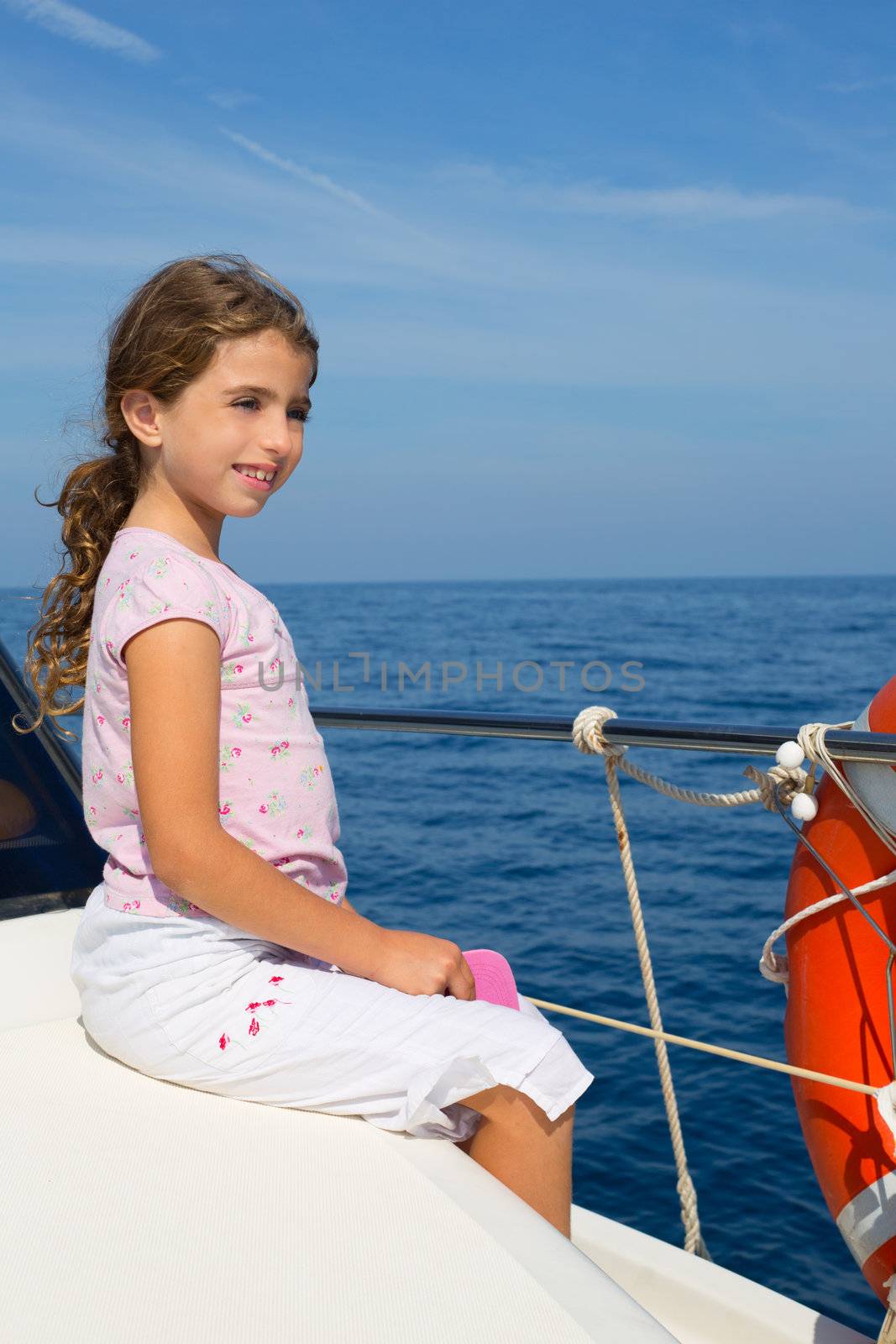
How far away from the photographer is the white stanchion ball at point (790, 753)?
146 centimetres

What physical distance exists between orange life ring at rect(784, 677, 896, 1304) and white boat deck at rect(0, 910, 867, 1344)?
2.03 ft

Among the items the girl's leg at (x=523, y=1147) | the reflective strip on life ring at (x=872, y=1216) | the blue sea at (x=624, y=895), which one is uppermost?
the girl's leg at (x=523, y=1147)

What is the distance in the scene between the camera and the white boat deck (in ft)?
3.03

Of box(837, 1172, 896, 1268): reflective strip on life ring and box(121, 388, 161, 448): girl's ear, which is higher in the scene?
box(121, 388, 161, 448): girl's ear

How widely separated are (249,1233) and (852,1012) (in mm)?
908

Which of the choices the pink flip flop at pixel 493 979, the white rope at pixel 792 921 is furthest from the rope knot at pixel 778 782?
the pink flip flop at pixel 493 979

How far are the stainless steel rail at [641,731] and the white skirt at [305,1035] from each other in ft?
1.45

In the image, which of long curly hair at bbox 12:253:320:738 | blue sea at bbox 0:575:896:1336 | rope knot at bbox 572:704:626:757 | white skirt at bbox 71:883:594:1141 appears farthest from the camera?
blue sea at bbox 0:575:896:1336

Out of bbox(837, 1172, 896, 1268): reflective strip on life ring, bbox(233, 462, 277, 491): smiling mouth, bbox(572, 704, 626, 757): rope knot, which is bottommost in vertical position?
bbox(837, 1172, 896, 1268): reflective strip on life ring

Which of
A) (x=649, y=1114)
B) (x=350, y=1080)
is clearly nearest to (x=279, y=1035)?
(x=350, y=1080)

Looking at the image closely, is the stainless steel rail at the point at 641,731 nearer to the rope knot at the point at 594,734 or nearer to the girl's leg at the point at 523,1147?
the rope knot at the point at 594,734

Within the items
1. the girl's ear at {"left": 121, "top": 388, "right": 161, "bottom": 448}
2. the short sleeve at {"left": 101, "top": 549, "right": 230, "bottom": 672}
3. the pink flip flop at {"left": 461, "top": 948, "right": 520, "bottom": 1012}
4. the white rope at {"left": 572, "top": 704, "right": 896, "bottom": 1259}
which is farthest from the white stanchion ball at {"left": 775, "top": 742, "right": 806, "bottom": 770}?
the girl's ear at {"left": 121, "top": 388, "right": 161, "bottom": 448}

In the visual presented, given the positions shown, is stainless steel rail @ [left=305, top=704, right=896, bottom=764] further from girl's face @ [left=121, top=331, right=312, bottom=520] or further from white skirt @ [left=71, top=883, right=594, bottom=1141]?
girl's face @ [left=121, top=331, right=312, bottom=520]

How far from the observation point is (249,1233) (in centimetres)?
102
